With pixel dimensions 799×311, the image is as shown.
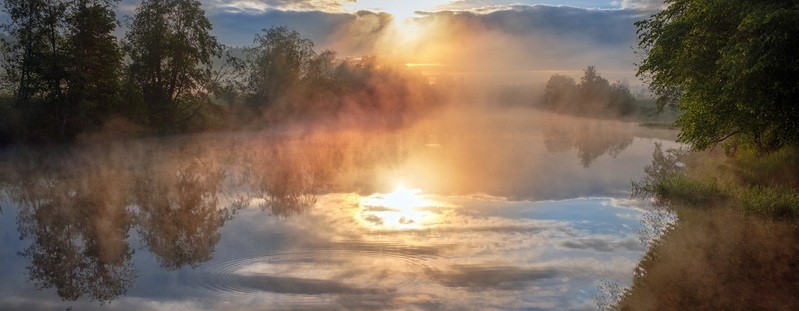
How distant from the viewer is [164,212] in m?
19.5

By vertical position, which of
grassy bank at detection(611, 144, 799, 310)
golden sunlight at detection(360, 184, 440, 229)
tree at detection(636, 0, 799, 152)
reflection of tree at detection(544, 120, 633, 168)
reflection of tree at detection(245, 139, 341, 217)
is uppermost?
tree at detection(636, 0, 799, 152)

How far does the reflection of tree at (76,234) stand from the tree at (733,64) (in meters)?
18.1

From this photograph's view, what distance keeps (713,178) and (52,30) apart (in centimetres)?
4620

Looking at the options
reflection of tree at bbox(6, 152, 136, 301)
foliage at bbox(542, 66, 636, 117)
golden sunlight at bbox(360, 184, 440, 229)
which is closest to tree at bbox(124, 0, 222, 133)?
reflection of tree at bbox(6, 152, 136, 301)

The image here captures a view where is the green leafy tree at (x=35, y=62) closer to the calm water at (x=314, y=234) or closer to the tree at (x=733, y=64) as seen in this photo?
the calm water at (x=314, y=234)

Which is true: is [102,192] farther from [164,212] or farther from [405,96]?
[405,96]

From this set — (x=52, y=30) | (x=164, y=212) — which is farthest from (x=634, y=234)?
(x=52, y=30)

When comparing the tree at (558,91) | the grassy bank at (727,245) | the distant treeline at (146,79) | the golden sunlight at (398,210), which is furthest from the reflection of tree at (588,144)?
the tree at (558,91)

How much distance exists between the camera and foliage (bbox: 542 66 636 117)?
111m

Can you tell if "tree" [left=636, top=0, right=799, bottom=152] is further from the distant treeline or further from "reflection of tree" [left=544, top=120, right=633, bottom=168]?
the distant treeline

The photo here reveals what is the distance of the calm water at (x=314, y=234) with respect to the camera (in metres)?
11.4

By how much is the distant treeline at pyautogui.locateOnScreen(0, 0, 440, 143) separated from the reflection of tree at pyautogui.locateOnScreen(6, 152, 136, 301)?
20514 mm

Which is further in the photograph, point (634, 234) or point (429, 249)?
point (634, 234)

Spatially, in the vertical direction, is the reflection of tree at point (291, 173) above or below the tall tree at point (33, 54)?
below
